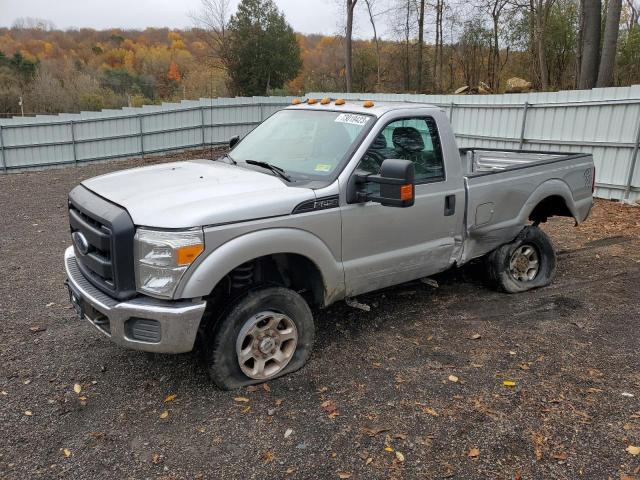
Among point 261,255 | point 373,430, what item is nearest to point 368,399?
point 373,430

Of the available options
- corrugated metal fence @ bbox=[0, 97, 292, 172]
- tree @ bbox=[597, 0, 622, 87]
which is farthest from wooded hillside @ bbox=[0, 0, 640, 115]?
corrugated metal fence @ bbox=[0, 97, 292, 172]

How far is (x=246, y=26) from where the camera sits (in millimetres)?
33188

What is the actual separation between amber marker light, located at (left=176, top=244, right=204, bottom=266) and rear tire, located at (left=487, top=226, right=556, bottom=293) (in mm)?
3380

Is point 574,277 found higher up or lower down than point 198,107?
lower down

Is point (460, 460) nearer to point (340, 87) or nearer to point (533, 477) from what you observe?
point (533, 477)

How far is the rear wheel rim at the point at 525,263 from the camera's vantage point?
222 inches

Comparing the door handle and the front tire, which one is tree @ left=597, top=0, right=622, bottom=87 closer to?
the door handle

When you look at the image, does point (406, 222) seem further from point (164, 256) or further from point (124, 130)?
point (124, 130)

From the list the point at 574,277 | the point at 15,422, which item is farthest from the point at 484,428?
the point at 574,277

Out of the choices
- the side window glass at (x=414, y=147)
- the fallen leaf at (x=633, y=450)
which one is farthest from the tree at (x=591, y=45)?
the fallen leaf at (x=633, y=450)

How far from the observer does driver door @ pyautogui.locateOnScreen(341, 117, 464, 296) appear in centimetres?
411

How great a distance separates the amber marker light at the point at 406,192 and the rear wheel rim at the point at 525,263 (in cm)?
238

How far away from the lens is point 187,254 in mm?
3207

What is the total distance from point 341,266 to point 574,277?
12.0 ft
